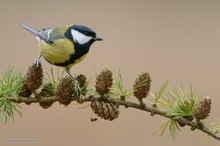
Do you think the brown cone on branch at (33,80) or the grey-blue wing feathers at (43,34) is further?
the grey-blue wing feathers at (43,34)

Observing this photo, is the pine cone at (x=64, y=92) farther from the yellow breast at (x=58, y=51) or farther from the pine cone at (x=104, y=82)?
the yellow breast at (x=58, y=51)

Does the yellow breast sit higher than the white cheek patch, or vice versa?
the white cheek patch

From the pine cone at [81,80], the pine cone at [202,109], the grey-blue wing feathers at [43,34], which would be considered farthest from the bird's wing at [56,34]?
the pine cone at [202,109]

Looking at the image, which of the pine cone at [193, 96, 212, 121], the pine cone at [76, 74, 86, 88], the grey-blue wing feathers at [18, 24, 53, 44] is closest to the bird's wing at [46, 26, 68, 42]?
the grey-blue wing feathers at [18, 24, 53, 44]

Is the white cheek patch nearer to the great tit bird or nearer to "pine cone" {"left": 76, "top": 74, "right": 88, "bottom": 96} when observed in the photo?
the great tit bird

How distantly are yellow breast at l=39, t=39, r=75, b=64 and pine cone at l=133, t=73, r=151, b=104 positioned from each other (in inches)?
9.0

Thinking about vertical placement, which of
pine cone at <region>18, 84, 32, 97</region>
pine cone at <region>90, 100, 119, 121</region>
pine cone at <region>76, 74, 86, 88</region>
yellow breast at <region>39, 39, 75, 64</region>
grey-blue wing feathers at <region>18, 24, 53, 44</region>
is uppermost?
grey-blue wing feathers at <region>18, 24, 53, 44</region>

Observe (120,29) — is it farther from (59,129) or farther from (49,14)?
(59,129)

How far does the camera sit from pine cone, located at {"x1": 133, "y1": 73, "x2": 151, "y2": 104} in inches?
31.4

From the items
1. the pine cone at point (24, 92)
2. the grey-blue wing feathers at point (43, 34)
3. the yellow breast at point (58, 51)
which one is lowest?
the pine cone at point (24, 92)

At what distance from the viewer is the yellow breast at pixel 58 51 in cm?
99

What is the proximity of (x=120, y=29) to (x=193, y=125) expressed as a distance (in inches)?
54.7

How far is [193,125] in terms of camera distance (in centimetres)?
80

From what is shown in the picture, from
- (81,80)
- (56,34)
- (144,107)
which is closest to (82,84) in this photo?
(81,80)
